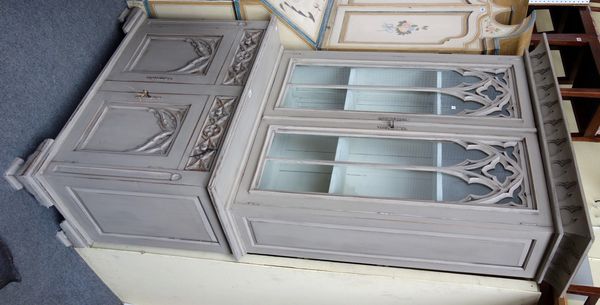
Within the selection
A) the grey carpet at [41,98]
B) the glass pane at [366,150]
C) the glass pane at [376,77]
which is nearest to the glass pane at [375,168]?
the glass pane at [366,150]

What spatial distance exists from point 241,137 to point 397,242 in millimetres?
523

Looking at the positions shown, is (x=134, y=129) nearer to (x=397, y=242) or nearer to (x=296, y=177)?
(x=296, y=177)

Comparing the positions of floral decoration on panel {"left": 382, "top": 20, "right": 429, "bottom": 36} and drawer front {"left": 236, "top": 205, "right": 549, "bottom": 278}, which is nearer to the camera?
drawer front {"left": 236, "top": 205, "right": 549, "bottom": 278}

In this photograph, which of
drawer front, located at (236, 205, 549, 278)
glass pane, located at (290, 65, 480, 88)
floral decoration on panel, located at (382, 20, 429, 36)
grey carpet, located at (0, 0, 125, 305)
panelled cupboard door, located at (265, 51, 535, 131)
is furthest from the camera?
floral decoration on panel, located at (382, 20, 429, 36)

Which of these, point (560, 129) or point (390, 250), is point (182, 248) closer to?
point (390, 250)

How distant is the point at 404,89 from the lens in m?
1.51

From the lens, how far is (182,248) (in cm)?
145

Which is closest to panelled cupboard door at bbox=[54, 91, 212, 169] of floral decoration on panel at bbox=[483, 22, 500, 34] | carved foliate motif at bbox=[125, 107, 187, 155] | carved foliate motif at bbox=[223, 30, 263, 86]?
carved foliate motif at bbox=[125, 107, 187, 155]

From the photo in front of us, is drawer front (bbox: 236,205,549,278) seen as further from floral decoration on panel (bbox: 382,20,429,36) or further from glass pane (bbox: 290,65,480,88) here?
floral decoration on panel (bbox: 382,20,429,36)

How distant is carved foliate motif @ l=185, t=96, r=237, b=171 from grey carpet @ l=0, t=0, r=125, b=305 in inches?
19.0

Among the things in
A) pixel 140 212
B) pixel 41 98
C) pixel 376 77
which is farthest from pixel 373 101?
pixel 41 98

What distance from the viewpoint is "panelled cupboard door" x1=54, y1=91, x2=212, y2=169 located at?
127cm

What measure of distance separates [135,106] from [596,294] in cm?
138

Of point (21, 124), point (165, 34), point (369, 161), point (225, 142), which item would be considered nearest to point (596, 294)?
point (369, 161)
